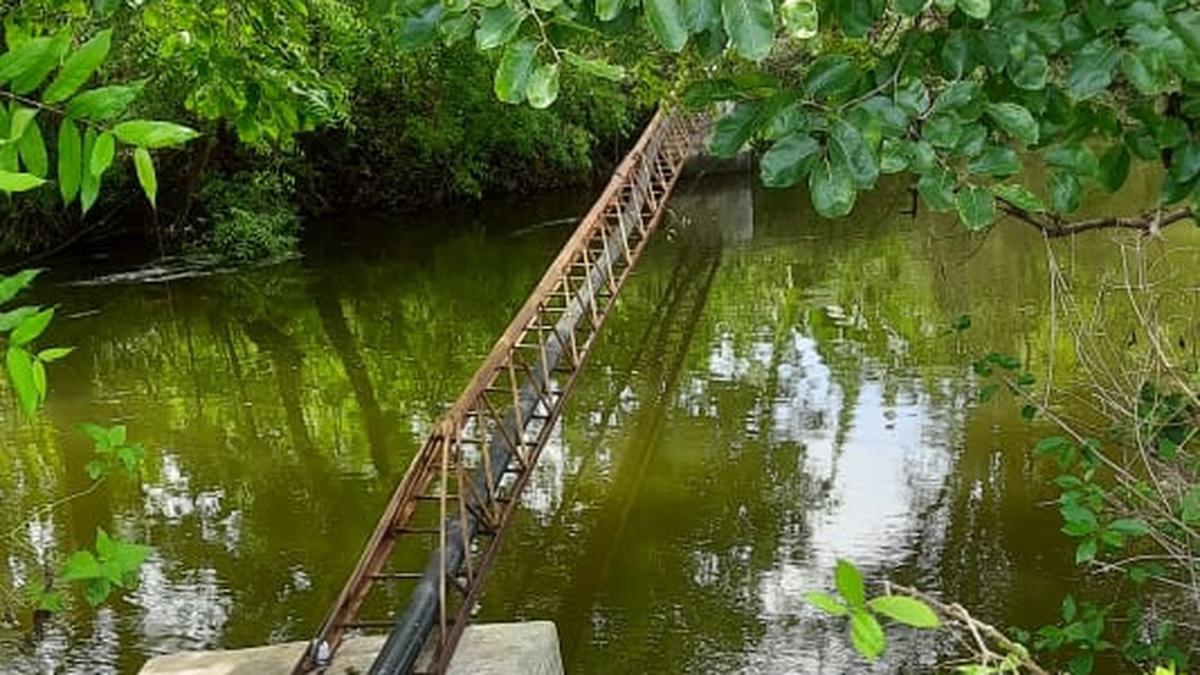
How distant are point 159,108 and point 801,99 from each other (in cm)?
1111

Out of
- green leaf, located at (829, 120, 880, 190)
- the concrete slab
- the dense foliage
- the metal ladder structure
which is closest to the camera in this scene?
green leaf, located at (829, 120, 880, 190)

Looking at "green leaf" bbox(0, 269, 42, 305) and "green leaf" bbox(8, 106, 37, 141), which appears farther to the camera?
"green leaf" bbox(0, 269, 42, 305)

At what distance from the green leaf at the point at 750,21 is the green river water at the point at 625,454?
329 cm

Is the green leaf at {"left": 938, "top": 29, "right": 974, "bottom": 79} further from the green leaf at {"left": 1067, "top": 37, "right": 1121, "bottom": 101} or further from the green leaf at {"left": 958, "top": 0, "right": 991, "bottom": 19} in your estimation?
the green leaf at {"left": 958, "top": 0, "right": 991, "bottom": 19}

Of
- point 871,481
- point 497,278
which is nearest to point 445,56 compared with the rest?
point 497,278

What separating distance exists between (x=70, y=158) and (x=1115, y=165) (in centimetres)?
125

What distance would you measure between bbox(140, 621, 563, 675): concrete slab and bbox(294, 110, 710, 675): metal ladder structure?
0.08 m

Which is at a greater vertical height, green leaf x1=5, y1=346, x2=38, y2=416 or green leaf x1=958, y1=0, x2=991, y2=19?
green leaf x1=958, y1=0, x2=991, y2=19

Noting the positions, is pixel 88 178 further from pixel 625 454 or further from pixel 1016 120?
pixel 625 454

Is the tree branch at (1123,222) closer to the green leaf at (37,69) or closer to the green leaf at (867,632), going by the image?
the green leaf at (867,632)

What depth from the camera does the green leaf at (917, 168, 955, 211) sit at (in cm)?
133

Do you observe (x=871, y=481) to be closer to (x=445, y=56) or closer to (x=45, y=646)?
(x=45, y=646)

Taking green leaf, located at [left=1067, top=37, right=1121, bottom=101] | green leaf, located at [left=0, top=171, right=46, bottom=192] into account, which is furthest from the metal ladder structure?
green leaf, located at [left=0, top=171, right=46, bottom=192]

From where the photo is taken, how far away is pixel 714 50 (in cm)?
122
